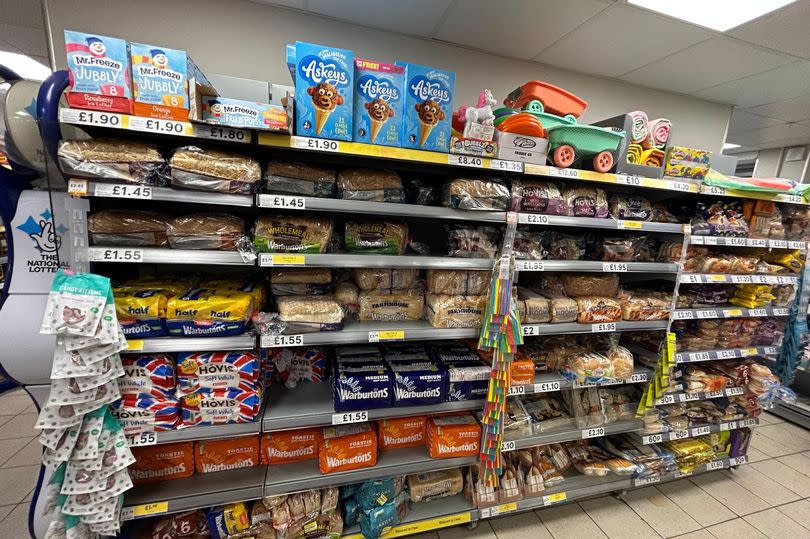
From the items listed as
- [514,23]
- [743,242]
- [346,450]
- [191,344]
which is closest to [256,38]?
[514,23]

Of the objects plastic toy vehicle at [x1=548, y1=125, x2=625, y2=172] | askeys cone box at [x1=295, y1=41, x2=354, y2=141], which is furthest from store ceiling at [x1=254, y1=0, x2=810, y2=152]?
askeys cone box at [x1=295, y1=41, x2=354, y2=141]

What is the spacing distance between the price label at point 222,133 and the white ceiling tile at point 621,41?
6.52 ft

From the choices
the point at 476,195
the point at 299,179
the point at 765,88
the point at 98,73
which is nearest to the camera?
the point at 98,73

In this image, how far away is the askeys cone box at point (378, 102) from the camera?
134 cm

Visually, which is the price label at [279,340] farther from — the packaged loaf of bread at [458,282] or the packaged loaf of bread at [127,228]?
the packaged loaf of bread at [458,282]

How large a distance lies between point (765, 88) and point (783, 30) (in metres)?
1.13

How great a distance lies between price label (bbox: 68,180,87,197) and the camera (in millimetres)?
1181

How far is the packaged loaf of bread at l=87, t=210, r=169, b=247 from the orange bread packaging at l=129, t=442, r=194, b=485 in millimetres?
990

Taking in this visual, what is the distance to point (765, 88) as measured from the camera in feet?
8.52

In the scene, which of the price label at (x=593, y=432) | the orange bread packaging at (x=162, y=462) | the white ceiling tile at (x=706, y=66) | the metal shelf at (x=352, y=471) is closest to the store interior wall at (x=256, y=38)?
the white ceiling tile at (x=706, y=66)

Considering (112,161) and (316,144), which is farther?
(316,144)

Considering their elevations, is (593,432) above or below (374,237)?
below

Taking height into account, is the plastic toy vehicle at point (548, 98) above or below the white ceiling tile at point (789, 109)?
below

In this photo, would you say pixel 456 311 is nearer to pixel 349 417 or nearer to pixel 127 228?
pixel 349 417
